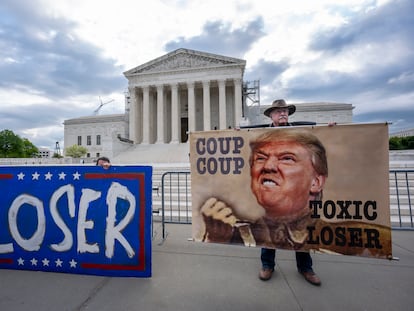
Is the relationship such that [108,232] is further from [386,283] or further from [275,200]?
[386,283]

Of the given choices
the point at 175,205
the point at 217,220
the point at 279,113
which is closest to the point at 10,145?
the point at 175,205

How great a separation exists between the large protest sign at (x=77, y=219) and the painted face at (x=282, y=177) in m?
1.50

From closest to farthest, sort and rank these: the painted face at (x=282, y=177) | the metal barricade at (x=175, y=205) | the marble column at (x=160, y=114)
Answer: the painted face at (x=282, y=177) → the metal barricade at (x=175, y=205) → the marble column at (x=160, y=114)

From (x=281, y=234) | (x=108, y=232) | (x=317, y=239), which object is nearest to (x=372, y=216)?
(x=317, y=239)

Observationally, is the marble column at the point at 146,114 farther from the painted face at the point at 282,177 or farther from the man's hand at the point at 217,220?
the painted face at the point at 282,177

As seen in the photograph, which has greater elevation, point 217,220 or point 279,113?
point 279,113

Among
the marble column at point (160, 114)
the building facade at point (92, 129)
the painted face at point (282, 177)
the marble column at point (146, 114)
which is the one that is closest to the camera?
the painted face at point (282, 177)

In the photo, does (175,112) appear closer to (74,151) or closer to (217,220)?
(74,151)

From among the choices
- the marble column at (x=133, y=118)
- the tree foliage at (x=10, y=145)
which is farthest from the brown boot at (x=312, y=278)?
the tree foliage at (x=10, y=145)

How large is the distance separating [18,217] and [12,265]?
0.69 metres

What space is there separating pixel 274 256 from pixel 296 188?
990mm

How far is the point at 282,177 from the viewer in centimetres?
258

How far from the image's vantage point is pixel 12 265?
9.34ft

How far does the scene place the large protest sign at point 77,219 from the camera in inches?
105
